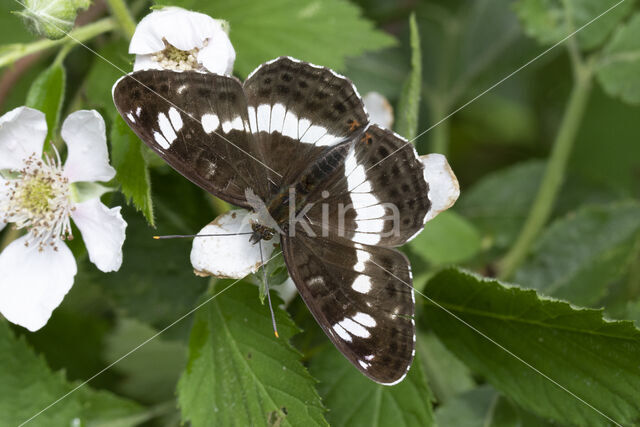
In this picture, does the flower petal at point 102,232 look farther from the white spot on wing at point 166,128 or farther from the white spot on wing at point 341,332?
the white spot on wing at point 341,332

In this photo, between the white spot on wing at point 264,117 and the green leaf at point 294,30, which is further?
the green leaf at point 294,30

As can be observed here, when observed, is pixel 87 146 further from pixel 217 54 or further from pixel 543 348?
pixel 543 348

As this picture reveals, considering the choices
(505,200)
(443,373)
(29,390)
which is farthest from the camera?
(505,200)

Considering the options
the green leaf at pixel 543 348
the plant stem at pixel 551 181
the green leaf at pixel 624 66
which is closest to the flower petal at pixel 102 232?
the green leaf at pixel 543 348

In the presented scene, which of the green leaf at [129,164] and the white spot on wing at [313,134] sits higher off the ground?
the green leaf at [129,164]

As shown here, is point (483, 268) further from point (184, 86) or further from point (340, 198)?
point (184, 86)

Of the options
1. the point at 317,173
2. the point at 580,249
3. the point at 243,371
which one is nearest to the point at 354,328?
the point at 243,371

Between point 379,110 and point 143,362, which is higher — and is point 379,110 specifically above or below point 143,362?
above
